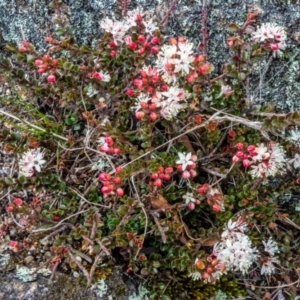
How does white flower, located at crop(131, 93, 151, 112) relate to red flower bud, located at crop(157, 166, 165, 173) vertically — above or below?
above

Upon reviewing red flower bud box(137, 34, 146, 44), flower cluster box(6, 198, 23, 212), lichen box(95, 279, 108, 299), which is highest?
red flower bud box(137, 34, 146, 44)

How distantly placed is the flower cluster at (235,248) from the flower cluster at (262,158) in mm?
169

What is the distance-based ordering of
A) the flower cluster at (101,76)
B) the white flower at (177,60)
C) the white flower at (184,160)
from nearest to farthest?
1. the white flower at (177,60)
2. the white flower at (184,160)
3. the flower cluster at (101,76)

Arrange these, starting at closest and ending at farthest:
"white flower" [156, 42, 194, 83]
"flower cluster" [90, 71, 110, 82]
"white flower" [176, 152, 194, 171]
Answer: "white flower" [156, 42, 194, 83]
"white flower" [176, 152, 194, 171]
"flower cluster" [90, 71, 110, 82]

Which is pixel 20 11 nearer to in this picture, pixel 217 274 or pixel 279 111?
pixel 279 111

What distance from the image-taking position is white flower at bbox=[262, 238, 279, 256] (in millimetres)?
1961

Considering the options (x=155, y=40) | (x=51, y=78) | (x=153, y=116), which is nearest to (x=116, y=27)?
(x=155, y=40)

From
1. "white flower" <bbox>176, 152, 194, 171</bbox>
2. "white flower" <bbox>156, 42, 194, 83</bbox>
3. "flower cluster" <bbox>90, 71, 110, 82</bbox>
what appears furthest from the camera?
"flower cluster" <bbox>90, 71, 110, 82</bbox>

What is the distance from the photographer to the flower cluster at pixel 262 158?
178 cm

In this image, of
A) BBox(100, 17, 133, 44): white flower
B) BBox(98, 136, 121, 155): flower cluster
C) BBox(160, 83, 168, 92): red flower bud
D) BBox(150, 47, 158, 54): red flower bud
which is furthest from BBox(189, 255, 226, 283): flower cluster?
BBox(100, 17, 133, 44): white flower

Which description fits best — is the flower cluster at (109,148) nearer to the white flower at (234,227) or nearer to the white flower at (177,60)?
the white flower at (177,60)

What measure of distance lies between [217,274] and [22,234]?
661mm

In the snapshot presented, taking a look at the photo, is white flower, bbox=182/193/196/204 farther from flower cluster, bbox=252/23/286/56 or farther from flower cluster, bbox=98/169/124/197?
flower cluster, bbox=252/23/286/56

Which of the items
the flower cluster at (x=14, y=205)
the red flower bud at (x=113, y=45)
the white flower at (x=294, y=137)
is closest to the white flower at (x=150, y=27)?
the red flower bud at (x=113, y=45)
